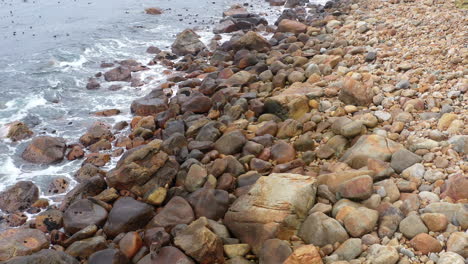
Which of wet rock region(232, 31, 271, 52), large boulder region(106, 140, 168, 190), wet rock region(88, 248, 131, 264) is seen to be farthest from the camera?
wet rock region(232, 31, 271, 52)

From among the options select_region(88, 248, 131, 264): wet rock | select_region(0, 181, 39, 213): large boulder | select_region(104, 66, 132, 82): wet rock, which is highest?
select_region(104, 66, 132, 82): wet rock

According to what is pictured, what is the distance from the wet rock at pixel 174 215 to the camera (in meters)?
7.92

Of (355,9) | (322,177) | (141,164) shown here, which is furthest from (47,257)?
(355,9)

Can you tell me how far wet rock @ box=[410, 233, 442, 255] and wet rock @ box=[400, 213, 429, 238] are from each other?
0.45ft

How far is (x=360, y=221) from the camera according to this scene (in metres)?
6.28

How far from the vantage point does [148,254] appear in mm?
7016

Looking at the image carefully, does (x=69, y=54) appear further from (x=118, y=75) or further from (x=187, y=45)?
(x=187, y=45)

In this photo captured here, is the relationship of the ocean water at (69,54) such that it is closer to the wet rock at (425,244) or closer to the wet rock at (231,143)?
the wet rock at (231,143)

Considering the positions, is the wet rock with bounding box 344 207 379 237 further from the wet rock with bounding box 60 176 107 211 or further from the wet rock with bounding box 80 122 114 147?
the wet rock with bounding box 80 122 114 147

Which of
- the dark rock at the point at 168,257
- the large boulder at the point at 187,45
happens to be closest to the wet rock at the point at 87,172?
the dark rock at the point at 168,257

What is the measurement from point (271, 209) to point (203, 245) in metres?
1.38

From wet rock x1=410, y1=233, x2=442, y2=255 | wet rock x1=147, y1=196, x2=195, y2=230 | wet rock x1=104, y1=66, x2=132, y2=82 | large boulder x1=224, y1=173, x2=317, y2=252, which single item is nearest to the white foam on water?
wet rock x1=104, y1=66, x2=132, y2=82

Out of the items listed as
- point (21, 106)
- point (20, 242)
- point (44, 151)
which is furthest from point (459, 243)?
point (21, 106)

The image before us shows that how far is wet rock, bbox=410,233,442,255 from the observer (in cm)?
552
